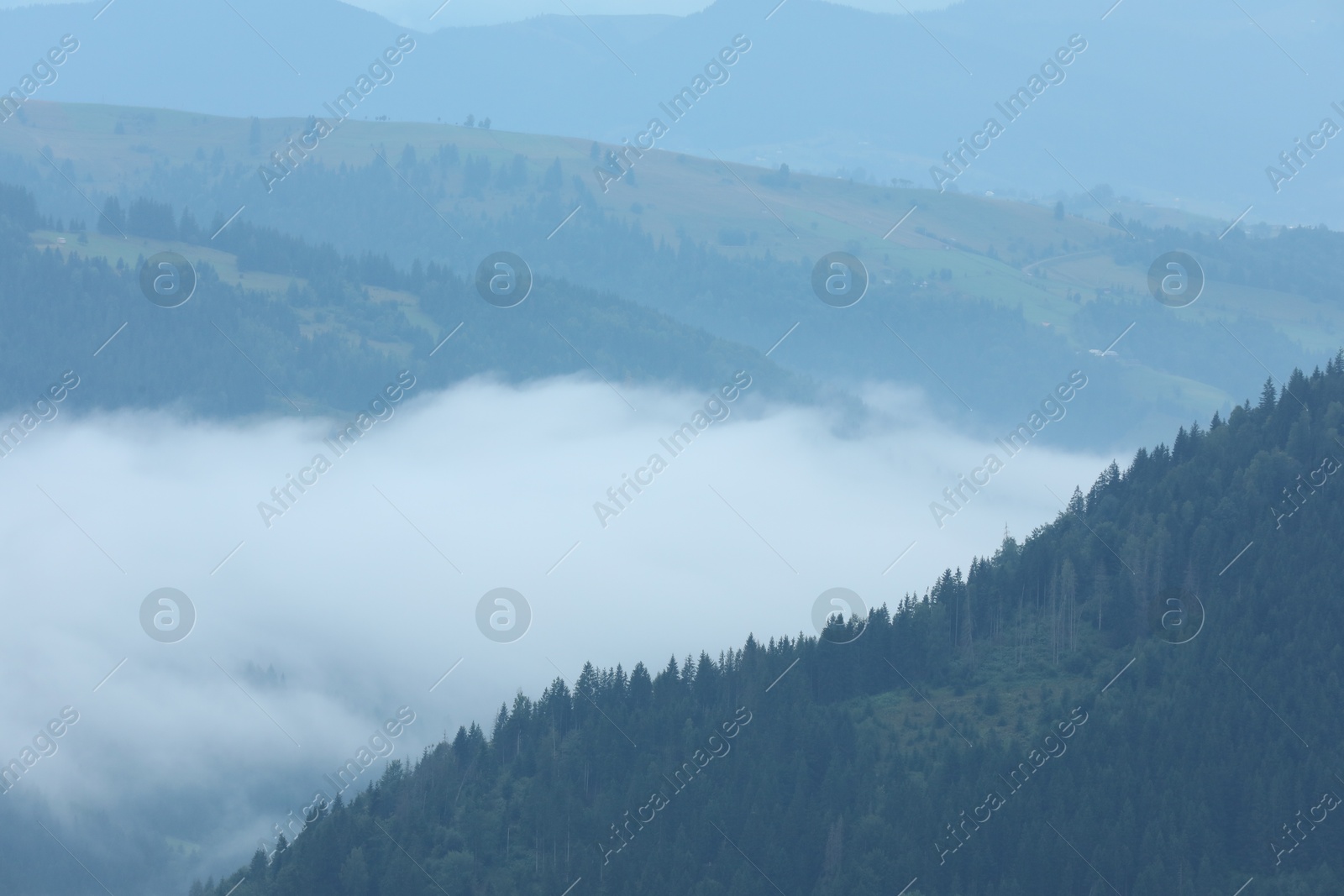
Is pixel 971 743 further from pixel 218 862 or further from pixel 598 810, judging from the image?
pixel 218 862

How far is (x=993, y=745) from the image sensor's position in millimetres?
93312

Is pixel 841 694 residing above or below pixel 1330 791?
above

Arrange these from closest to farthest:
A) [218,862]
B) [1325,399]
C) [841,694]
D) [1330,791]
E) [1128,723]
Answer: [1330,791] → [1128,723] → [841,694] → [1325,399] → [218,862]

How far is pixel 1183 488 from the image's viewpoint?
109438mm

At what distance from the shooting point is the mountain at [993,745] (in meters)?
87.1

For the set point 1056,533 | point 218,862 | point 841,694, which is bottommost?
point 218,862

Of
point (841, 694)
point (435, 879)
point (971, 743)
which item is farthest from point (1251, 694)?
point (435, 879)

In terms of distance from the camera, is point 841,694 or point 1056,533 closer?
point 841,694

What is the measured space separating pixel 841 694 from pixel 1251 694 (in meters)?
24.2

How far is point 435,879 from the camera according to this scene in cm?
9569

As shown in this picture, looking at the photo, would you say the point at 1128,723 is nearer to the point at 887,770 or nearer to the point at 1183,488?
the point at 887,770

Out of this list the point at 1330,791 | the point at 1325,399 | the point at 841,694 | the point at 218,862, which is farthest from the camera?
the point at 218,862

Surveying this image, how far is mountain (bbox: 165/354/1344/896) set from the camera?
8712 centimetres

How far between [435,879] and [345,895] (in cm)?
620
